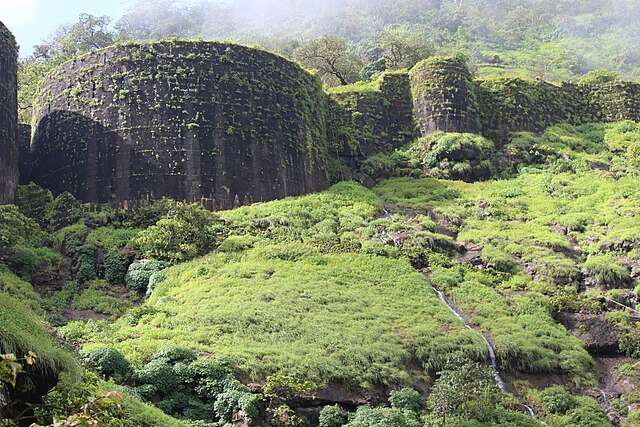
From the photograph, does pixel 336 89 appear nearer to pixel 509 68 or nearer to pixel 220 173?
pixel 220 173

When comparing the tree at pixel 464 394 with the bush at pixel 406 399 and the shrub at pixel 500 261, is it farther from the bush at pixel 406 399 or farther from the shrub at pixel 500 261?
the shrub at pixel 500 261

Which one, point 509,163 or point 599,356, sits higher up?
point 509,163

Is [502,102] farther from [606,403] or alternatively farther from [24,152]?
[606,403]

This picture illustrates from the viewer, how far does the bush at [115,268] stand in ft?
81.5

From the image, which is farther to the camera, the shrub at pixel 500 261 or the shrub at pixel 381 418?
the shrub at pixel 500 261

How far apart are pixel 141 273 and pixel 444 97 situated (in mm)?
18139

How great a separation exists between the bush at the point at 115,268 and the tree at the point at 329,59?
972 inches

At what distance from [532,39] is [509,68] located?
52.0 feet

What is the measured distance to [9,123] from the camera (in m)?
30.6

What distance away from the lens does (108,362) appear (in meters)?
16.7

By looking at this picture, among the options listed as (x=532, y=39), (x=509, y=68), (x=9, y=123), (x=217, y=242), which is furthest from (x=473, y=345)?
(x=532, y=39)

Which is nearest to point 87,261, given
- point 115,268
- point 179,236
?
point 115,268

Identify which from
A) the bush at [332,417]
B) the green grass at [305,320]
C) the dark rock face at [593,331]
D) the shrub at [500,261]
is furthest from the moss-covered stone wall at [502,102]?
the bush at [332,417]

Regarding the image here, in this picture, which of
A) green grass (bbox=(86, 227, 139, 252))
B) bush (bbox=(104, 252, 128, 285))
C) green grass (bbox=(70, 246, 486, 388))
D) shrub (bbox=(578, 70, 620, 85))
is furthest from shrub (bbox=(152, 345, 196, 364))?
shrub (bbox=(578, 70, 620, 85))
